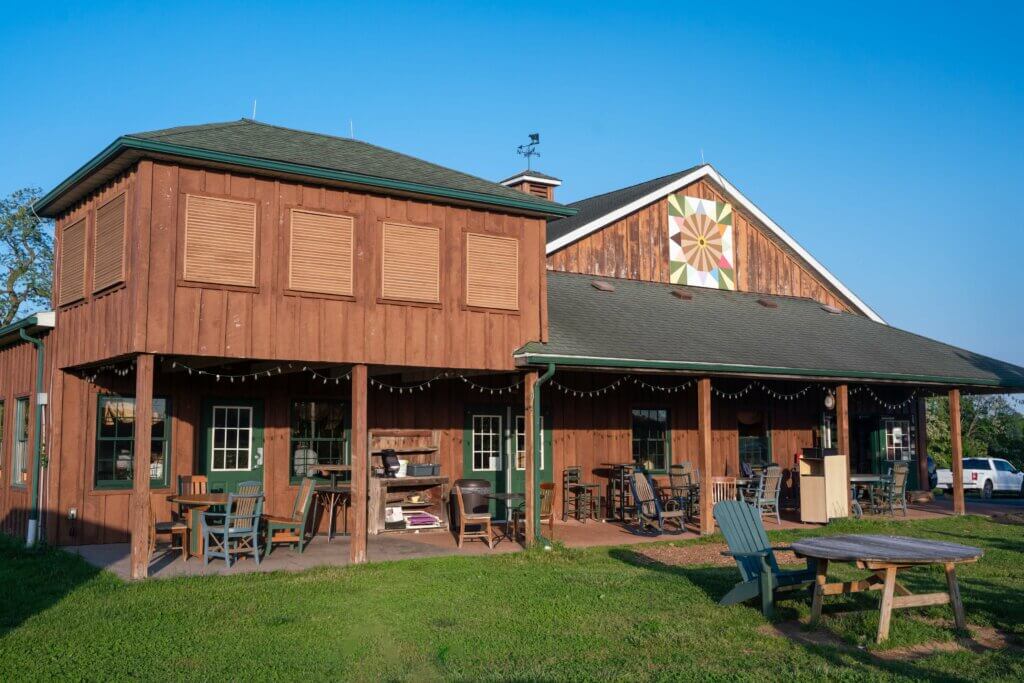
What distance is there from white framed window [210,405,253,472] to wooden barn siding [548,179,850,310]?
22.1ft

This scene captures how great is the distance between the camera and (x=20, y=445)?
14234mm

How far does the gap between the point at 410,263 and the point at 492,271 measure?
4.26 ft

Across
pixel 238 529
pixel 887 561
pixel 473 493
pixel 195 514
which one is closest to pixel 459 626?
pixel 887 561

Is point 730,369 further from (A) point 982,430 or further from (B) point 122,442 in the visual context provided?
(A) point 982,430

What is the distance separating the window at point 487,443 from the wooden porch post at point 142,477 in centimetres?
621

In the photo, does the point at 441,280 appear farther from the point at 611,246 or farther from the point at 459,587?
the point at 611,246

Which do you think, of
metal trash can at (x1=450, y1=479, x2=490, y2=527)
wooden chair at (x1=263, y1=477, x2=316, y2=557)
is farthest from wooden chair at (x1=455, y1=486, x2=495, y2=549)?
wooden chair at (x1=263, y1=477, x2=316, y2=557)

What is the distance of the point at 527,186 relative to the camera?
65.9ft

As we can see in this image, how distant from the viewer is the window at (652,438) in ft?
56.6

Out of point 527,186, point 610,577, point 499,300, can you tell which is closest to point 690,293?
point 527,186

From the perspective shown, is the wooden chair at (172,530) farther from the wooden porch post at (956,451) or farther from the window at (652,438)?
A: the wooden porch post at (956,451)

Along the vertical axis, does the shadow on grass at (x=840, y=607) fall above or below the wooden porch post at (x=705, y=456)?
below

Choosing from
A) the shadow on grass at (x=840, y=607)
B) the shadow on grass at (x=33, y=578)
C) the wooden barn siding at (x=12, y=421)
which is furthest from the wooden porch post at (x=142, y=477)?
the shadow on grass at (x=840, y=607)

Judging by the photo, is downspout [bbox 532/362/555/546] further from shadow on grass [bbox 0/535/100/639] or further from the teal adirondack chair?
shadow on grass [bbox 0/535/100/639]
